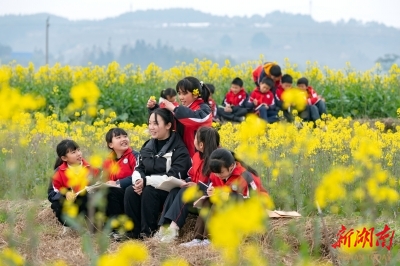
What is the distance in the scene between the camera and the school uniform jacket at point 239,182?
5.43m

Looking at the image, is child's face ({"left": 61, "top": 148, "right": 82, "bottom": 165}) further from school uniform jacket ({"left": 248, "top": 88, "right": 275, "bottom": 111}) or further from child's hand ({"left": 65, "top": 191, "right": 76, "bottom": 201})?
school uniform jacket ({"left": 248, "top": 88, "right": 275, "bottom": 111})

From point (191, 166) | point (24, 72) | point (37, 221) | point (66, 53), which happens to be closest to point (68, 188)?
point (37, 221)

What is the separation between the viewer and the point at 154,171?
6.14 metres

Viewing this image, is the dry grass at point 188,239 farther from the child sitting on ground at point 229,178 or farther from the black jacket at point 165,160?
the black jacket at point 165,160

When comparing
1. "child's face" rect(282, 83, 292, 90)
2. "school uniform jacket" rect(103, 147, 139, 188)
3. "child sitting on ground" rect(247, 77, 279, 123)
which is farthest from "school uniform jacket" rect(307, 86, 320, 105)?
"school uniform jacket" rect(103, 147, 139, 188)

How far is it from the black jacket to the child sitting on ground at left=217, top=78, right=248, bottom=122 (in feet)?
→ 17.3

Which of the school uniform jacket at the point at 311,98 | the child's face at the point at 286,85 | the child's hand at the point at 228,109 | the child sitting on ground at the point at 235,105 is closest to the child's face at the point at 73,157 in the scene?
the child's face at the point at 286,85

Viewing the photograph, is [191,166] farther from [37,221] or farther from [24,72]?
[24,72]

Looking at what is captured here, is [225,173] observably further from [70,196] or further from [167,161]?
[70,196]

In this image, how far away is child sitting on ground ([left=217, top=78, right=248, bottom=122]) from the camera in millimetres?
11492

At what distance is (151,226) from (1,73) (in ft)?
5.67

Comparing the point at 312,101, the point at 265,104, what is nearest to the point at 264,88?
the point at 265,104

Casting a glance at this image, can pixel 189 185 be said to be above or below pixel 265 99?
above

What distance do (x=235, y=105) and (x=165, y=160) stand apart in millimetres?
5607
